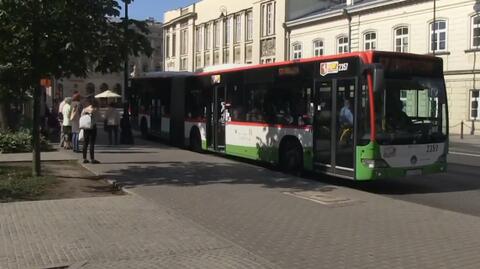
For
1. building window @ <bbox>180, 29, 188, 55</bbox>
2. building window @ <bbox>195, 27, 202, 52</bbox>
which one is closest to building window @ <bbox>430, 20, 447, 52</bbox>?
building window @ <bbox>195, 27, 202, 52</bbox>

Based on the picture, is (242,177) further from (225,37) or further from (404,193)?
(225,37)

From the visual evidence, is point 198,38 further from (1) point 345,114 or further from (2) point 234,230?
(2) point 234,230

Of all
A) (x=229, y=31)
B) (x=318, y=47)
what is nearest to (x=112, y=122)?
(x=318, y=47)

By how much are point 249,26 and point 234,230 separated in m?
53.4

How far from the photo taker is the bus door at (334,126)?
473 inches

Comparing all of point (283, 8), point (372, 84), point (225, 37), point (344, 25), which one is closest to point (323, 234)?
point (372, 84)

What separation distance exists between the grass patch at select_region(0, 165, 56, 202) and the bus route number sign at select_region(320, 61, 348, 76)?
578 cm

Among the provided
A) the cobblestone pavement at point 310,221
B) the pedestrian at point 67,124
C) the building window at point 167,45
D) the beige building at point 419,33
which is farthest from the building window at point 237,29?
the cobblestone pavement at point 310,221

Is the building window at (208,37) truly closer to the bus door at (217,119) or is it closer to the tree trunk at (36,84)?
the bus door at (217,119)

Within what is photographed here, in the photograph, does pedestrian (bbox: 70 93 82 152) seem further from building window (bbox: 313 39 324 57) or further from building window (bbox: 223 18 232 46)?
building window (bbox: 223 18 232 46)

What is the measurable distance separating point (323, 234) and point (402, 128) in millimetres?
4763

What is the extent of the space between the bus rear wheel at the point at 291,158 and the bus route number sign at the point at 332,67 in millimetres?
1933

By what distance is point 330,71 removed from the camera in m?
12.6

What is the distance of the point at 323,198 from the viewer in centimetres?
1066
